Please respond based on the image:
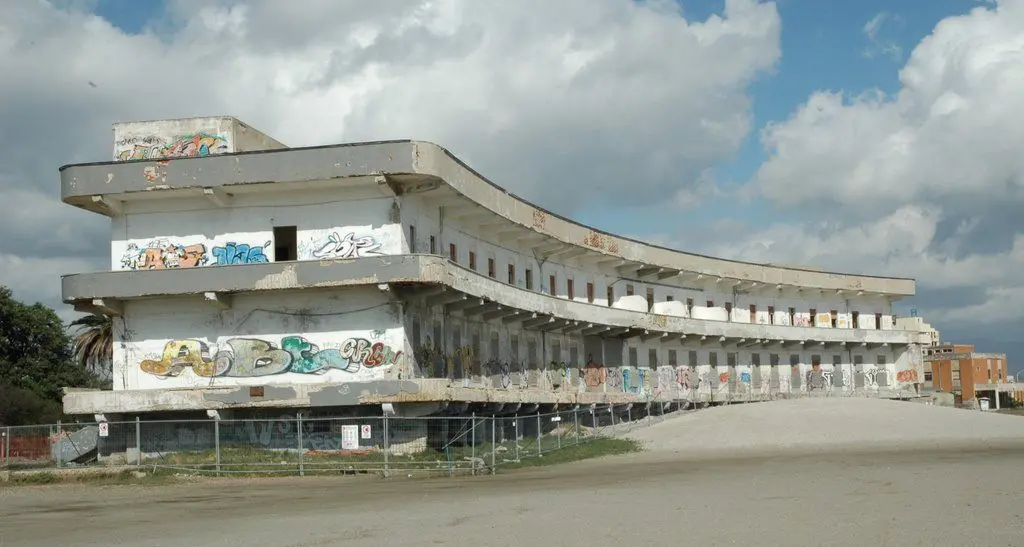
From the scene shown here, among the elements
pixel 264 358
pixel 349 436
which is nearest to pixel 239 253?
pixel 264 358

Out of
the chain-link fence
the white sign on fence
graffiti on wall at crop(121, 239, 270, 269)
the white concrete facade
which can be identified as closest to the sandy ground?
the white sign on fence

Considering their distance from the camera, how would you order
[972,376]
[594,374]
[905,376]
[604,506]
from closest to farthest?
[604,506] < [594,374] < [905,376] < [972,376]

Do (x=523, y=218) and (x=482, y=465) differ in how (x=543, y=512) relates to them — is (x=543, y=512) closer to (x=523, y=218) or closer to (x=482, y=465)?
(x=482, y=465)

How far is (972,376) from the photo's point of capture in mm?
124125

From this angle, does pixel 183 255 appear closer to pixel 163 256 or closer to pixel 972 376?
pixel 163 256

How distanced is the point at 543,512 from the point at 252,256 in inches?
898

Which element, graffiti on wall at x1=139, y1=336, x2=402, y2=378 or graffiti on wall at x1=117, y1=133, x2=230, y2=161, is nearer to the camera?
graffiti on wall at x1=139, y1=336, x2=402, y2=378

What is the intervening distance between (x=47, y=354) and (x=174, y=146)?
130 ft

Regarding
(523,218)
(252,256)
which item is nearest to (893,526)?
(252,256)

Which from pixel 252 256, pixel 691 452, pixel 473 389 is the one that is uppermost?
pixel 252 256

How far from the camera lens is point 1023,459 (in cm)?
3238

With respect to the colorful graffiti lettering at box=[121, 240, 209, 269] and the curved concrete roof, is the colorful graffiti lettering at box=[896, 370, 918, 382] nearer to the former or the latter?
the curved concrete roof

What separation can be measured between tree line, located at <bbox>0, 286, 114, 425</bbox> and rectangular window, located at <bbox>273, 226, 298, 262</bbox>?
30.8 m

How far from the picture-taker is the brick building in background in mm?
120750
